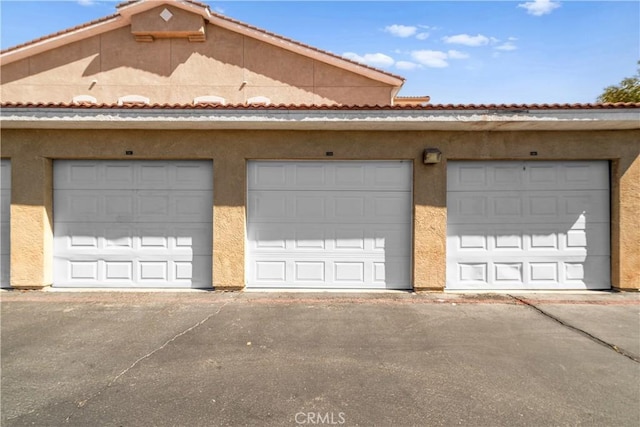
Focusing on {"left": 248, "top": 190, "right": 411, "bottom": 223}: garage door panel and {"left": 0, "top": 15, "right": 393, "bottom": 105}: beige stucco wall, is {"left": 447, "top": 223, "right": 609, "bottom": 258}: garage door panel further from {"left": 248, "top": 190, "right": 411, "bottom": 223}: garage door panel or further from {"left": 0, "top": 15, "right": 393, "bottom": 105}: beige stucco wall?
{"left": 0, "top": 15, "right": 393, "bottom": 105}: beige stucco wall

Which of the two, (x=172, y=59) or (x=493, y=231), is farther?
(x=172, y=59)

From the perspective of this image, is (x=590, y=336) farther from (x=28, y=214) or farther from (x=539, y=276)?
(x=28, y=214)

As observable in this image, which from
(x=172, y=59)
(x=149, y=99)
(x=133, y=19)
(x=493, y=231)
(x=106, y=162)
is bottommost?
(x=493, y=231)

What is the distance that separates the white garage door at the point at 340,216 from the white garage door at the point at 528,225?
1.05 meters

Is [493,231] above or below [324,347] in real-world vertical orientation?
above

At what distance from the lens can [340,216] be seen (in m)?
6.43

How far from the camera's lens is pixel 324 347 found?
13.0 ft

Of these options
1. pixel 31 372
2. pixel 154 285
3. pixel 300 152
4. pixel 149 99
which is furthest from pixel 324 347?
pixel 149 99

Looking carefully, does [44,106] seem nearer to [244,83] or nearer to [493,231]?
[244,83]

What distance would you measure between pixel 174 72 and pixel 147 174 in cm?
534

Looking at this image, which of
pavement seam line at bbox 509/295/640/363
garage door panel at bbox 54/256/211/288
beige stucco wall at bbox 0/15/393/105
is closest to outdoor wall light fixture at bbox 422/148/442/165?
pavement seam line at bbox 509/295/640/363

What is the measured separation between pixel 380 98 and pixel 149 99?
7.35 metres

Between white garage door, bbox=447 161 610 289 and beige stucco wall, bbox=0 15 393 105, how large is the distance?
5.64 meters

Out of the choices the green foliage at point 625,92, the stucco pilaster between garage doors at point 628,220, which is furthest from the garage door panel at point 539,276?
the green foliage at point 625,92
